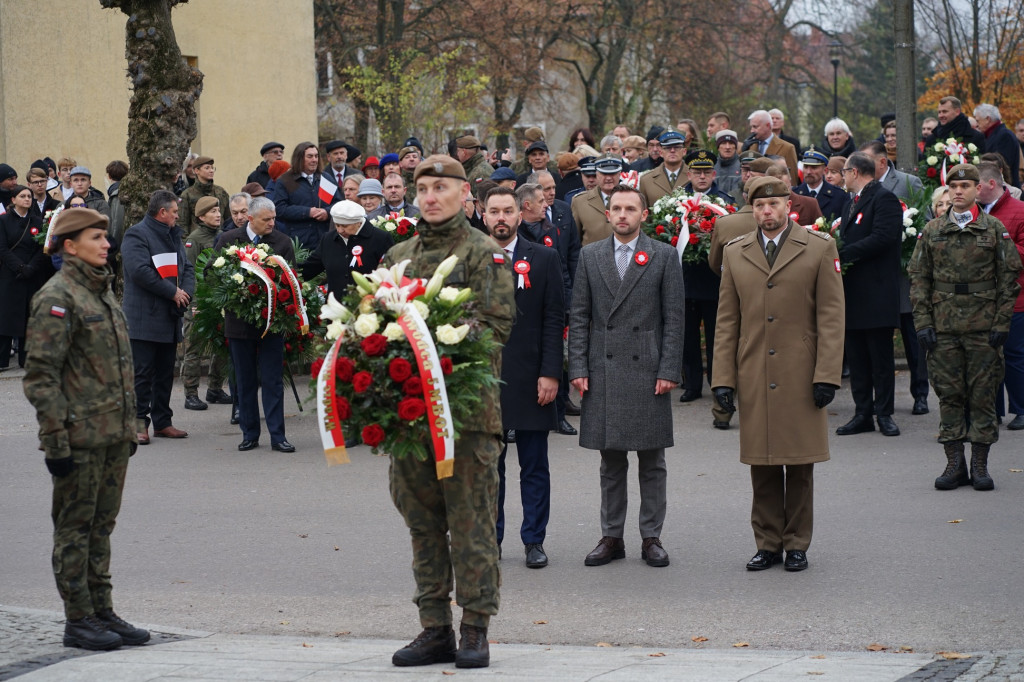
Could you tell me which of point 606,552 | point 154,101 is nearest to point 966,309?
point 606,552

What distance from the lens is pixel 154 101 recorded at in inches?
634

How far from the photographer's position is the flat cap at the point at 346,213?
38.6ft

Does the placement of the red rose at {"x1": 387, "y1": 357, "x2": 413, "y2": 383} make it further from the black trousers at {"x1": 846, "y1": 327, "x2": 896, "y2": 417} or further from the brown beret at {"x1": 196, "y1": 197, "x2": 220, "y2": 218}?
the brown beret at {"x1": 196, "y1": 197, "x2": 220, "y2": 218}

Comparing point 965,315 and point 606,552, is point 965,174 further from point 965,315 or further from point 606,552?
point 606,552

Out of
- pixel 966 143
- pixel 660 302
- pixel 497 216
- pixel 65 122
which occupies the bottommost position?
pixel 660 302

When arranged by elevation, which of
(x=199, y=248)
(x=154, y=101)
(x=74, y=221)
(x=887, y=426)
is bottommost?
(x=887, y=426)

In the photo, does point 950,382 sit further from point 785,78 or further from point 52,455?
point 785,78

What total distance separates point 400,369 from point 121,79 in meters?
20.9

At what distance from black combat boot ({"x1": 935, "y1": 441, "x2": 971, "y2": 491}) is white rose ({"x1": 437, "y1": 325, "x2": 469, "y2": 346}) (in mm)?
5352

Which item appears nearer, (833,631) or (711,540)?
(833,631)

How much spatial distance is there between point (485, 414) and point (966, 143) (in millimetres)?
12356

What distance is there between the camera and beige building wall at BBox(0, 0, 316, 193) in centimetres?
2381

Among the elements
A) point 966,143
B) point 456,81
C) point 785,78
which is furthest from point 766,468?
point 785,78

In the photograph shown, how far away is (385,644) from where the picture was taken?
21.6 feet
